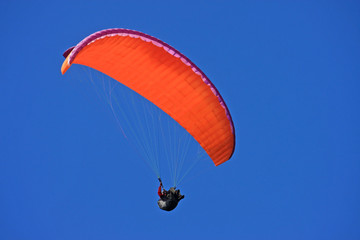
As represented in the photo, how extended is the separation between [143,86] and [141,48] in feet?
5.70

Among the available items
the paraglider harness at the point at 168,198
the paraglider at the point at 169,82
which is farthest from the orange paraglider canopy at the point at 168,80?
the paraglider harness at the point at 168,198

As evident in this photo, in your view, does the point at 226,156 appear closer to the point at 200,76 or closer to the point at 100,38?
the point at 200,76

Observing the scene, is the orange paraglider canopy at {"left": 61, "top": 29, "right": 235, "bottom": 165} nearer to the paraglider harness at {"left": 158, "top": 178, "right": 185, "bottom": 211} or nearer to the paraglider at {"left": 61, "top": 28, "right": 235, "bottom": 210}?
the paraglider at {"left": 61, "top": 28, "right": 235, "bottom": 210}

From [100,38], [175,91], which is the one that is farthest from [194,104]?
[100,38]

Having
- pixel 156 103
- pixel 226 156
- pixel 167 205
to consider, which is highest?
pixel 156 103

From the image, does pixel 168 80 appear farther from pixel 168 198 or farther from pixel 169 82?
pixel 168 198

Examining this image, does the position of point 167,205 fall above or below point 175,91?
below

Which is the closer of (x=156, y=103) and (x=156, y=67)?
(x=156, y=67)

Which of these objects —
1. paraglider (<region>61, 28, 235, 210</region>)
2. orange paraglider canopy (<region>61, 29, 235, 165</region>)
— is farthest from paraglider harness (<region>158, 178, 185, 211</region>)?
orange paraglider canopy (<region>61, 29, 235, 165</region>)

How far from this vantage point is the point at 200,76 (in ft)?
59.4

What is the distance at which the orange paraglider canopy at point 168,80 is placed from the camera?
17609 millimetres

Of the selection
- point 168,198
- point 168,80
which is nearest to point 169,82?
point 168,80

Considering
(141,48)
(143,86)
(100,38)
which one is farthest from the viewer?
(143,86)

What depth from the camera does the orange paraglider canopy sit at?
57.8ft
